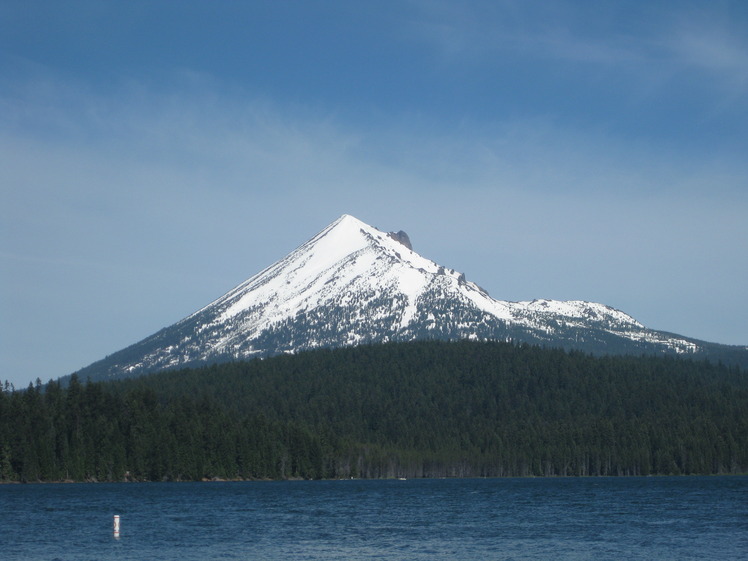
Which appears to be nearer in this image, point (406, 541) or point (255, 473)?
point (406, 541)

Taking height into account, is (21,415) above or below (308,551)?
above

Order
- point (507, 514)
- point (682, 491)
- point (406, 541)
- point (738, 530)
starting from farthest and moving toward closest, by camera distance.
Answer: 1. point (682, 491)
2. point (507, 514)
3. point (738, 530)
4. point (406, 541)

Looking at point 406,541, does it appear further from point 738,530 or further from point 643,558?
point 738,530

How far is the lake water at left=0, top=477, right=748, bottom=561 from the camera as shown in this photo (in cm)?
6781

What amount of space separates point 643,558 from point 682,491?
87532 millimetres

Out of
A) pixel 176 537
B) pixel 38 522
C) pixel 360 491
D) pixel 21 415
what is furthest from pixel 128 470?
pixel 176 537

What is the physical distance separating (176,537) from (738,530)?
47.7 meters

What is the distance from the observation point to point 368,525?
89.4 m

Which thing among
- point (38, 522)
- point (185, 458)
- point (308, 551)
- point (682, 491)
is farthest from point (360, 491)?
point (308, 551)

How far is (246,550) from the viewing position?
68.6 meters

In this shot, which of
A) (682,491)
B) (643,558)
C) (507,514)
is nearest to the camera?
(643,558)

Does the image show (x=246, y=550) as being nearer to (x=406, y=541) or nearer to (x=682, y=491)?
(x=406, y=541)

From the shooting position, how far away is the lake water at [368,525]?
222ft

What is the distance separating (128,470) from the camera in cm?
16312
